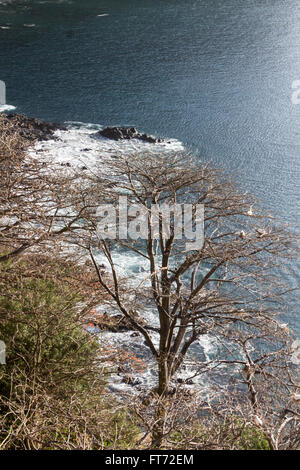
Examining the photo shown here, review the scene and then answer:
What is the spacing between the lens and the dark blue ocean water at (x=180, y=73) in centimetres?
2872

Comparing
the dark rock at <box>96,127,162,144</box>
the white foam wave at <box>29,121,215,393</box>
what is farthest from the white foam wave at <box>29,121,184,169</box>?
the dark rock at <box>96,127,162,144</box>

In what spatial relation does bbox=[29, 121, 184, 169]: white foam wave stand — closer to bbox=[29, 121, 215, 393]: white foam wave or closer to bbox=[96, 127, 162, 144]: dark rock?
bbox=[29, 121, 215, 393]: white foam wave

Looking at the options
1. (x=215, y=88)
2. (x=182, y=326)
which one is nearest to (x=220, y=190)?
(x=182, y=326)

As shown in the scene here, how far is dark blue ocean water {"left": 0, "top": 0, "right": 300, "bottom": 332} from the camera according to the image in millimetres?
28723

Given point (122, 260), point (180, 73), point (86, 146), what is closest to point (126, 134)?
point (86, 146)

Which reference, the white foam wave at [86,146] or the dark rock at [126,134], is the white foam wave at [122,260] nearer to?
the white foam wave at [86,146]

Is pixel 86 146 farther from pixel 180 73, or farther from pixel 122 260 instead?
pixel 180 73

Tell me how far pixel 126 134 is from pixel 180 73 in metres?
10.3

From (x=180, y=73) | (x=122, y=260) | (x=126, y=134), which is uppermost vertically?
(x=180, y=73)

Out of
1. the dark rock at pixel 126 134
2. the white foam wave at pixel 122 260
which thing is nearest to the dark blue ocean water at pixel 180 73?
the dark rock at pixel 126 134

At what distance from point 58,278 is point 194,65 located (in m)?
29.0

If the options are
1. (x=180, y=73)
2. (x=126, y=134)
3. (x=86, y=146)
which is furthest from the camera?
(x=180, y=73)

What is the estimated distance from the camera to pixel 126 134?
29.0 meters

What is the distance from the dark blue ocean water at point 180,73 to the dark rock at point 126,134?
1039 millimetres
